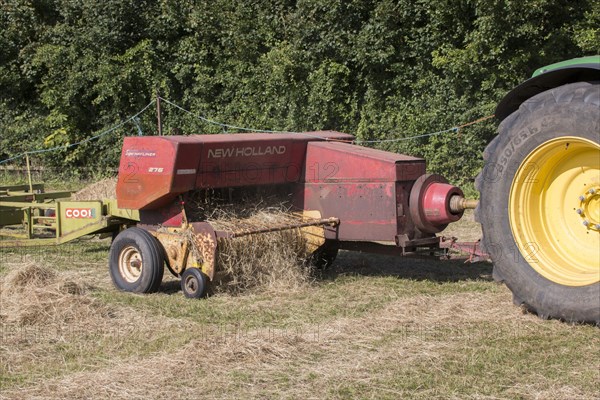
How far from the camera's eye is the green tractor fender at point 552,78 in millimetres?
5391

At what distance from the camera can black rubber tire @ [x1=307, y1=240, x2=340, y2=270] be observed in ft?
27.3

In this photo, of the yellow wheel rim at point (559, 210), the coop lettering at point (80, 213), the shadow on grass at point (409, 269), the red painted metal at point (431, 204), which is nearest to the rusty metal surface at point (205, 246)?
the shadow on grass at point (409, 269)

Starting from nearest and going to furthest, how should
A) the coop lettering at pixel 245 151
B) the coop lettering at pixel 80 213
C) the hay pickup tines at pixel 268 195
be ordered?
the hay pickup tines at pixel 268 195, the coop lettering at pixel 245 151, the coop lettering at pixel 80 213

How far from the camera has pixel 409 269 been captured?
28.1ft

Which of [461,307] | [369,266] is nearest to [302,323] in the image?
[461,307]

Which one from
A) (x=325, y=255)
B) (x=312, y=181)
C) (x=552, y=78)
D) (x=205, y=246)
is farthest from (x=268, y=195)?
(x=552, y=78)

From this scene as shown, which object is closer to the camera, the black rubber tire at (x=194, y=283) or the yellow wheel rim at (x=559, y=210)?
the yellow wheel rim at (x=559, y=210)

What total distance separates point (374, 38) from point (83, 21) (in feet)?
23.7

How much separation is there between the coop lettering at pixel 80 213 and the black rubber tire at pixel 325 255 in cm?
234

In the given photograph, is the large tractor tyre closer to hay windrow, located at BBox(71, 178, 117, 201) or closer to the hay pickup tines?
the hay pickup tines

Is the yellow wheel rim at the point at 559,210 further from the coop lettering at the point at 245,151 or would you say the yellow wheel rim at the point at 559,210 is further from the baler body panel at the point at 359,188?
the coop lettering at the point at 245,151

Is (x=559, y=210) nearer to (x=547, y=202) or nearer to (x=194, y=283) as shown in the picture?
(x=547, y=202)

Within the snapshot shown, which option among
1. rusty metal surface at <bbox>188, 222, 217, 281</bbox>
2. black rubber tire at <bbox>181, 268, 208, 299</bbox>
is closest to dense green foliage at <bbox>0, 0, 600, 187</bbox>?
rusty metal surface at <bbox>188, 222, 217, 281</bbox>

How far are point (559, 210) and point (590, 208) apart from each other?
271 mm
